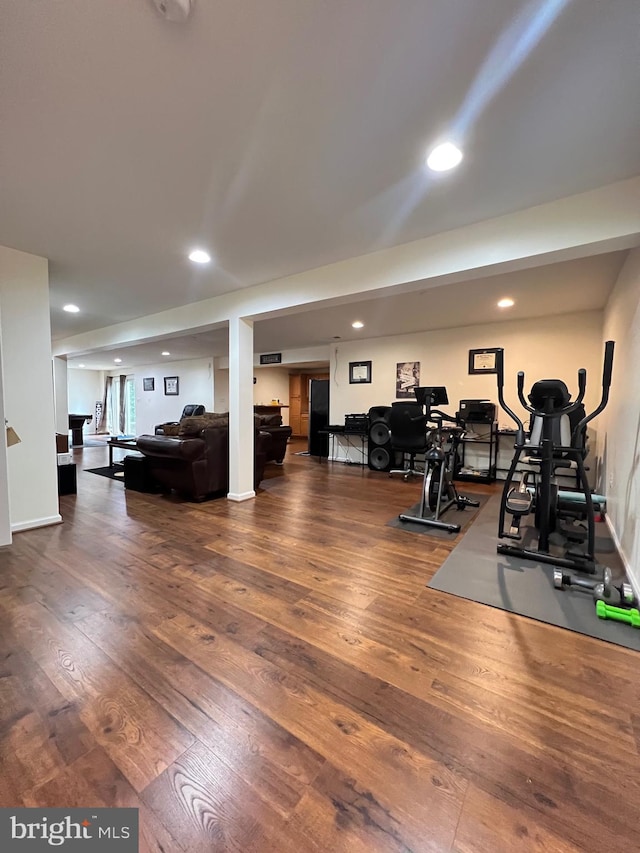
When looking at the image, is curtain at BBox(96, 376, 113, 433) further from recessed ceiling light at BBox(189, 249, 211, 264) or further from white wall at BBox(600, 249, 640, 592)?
white wall at BBox(600, 249, 640, 592)

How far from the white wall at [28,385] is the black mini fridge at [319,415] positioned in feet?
17.5

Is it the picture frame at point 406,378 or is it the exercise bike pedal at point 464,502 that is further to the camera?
the picture frame at point 406,378

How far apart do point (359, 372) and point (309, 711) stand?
634cm

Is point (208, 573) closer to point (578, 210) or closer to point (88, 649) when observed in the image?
point (88, 649)

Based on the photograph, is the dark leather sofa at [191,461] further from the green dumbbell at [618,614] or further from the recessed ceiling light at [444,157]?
the green dumbbell at [618,614]

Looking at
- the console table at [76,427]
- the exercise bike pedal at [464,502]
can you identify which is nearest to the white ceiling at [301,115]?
the exercise bike pedal at [464,502]

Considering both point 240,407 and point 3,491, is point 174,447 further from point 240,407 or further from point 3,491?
point 3,491

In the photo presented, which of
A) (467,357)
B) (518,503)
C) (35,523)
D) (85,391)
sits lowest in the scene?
(35,523)

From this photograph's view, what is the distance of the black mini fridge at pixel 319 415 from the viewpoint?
26.2 feet

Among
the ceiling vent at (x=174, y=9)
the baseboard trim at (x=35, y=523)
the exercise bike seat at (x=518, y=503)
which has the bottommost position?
the baseboard trim at (x=35, y=523)

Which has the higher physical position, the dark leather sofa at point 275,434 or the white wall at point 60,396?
the white wall at point 60,396

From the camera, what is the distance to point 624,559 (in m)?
2.48

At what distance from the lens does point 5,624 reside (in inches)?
70.2
